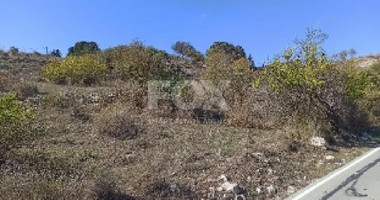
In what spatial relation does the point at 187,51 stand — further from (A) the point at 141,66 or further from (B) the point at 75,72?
(A) the point at 141,66

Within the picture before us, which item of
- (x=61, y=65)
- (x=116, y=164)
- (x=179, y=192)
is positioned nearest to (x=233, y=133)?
(x=116, y=164)

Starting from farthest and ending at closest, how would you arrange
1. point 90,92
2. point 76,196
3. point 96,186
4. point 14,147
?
1. point 90,92
2. point 14,147
3. point 96,186
4. point 76,196

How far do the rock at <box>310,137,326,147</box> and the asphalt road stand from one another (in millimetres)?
2354

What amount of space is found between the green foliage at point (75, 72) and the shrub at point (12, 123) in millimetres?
15078

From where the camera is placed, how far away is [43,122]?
567 inches

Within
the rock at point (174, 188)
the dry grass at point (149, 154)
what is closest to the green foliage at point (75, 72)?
the dry grass at point (149, 154)

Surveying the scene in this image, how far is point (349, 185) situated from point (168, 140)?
5439mm

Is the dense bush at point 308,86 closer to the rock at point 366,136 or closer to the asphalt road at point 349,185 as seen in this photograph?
the rock at point 366,136

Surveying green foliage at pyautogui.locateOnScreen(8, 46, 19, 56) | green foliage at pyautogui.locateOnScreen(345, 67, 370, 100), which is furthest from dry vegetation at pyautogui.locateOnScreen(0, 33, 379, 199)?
green foliage at pyautogui.locateOnScreen(8, 46, 19, 56)

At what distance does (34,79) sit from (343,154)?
19023 millimetres

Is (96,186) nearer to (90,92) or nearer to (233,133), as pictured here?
(233,133)

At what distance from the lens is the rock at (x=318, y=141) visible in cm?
1415

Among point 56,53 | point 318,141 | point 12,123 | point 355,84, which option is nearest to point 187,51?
point 56,53

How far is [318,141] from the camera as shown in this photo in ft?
46.9
